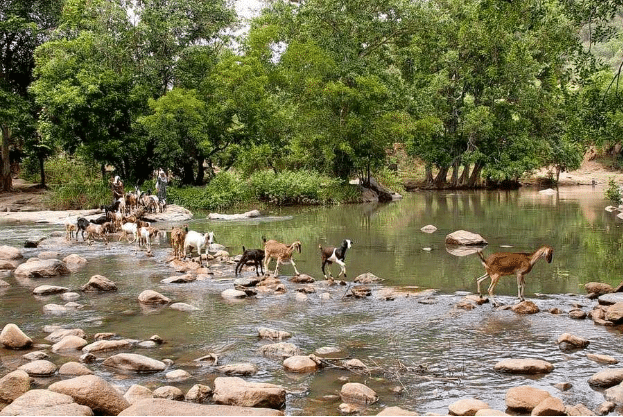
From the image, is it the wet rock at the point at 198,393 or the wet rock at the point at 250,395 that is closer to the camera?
the wet rock at the point at 250,395

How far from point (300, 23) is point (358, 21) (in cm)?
517

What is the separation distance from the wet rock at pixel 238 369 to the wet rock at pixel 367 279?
22.6 feet

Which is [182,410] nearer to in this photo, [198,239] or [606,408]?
[606,408]

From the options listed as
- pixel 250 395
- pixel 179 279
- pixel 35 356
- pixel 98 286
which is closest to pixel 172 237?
pixel 179 279

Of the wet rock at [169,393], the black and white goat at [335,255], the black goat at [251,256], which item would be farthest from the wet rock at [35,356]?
the black and white goat at [335,255]

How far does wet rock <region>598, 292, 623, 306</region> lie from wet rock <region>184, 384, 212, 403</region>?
8254 millimetres

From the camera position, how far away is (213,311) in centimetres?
1198

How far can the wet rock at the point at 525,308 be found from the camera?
37.3 feet

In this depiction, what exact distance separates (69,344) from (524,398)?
6679mm

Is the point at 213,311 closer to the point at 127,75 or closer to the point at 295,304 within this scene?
the point at 295,304

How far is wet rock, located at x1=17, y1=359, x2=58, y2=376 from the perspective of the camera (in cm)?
812

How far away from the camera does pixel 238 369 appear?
325 inches

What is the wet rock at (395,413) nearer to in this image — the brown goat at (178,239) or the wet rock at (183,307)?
the wet rock at (183,307)

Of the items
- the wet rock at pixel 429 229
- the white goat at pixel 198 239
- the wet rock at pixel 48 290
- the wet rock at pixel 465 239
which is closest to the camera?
the wet rock at pixel 48 290
